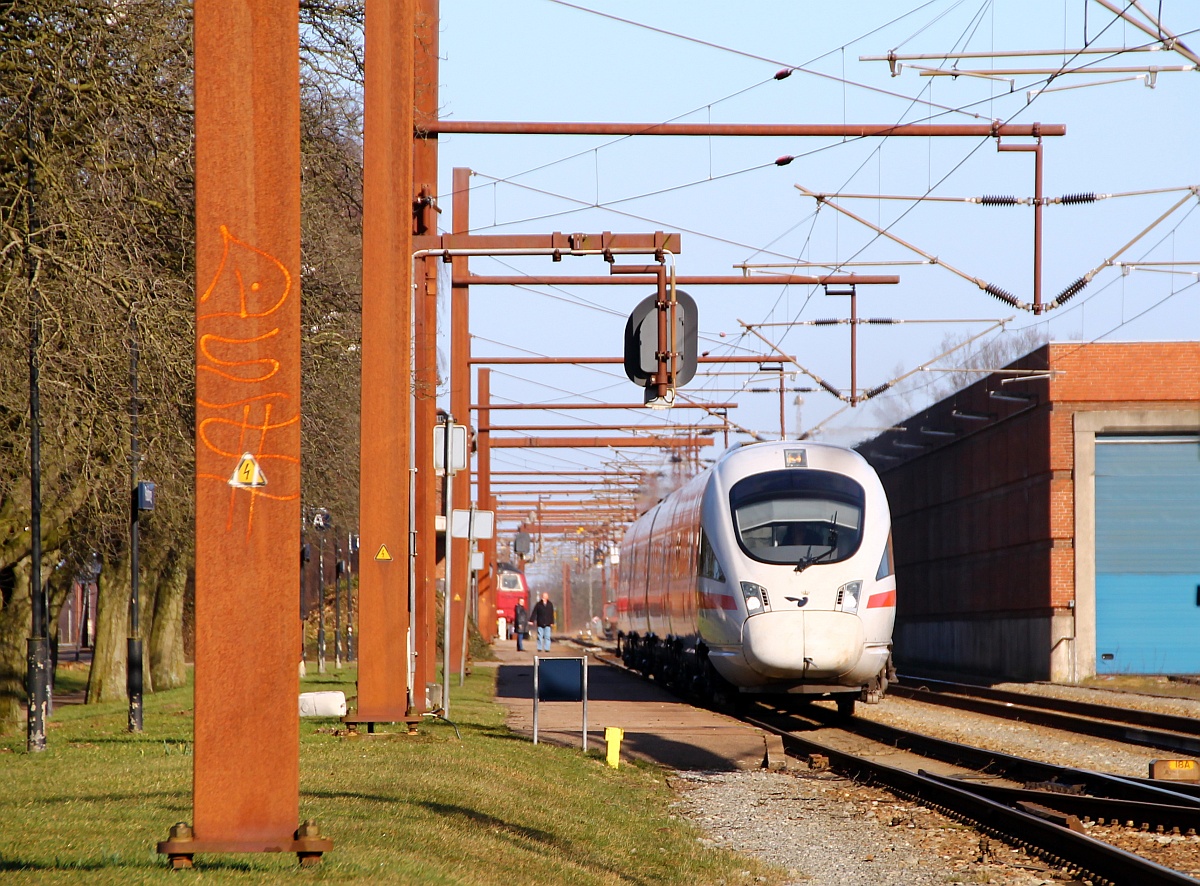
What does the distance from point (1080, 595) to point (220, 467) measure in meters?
31.1

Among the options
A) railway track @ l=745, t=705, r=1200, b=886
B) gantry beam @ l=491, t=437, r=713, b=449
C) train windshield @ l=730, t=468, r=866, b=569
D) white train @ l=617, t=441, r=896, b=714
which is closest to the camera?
railway track @ l=745, t=705, r=1200, b=886

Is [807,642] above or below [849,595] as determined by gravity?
below

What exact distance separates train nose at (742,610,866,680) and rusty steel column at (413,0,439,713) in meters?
4.04

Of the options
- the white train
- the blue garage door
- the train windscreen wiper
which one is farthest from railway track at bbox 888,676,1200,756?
the blue garage door

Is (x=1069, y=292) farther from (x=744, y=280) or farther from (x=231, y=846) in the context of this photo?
Answer: (x=231, y=846)

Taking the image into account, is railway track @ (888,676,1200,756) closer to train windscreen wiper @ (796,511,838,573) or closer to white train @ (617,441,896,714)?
white train @ (617,441,896,714)

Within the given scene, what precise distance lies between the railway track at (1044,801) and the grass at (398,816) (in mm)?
1889

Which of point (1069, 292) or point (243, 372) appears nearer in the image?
point (243, 372)

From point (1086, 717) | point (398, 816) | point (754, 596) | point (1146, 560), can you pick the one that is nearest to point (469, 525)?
point (754, 596)

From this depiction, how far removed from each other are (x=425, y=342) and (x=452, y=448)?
5.84 ft

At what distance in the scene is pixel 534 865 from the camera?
853 centimetres

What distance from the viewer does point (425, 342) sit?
1880 cm

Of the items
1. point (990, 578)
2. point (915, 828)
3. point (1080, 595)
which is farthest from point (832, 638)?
point (990, 578)

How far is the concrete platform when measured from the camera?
1603cm
